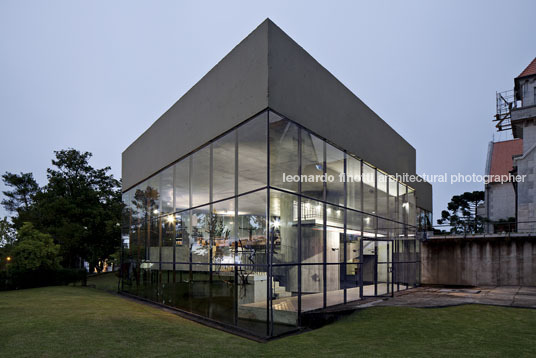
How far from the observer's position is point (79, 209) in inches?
1473

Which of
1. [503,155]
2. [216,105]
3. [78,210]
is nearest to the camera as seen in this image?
[216,105]

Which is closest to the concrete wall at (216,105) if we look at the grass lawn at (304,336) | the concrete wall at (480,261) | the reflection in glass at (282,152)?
the reflection in glass at (282,152)

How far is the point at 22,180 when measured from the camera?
47938mm

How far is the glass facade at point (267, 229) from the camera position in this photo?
11.2m

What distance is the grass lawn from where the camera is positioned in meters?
8.45

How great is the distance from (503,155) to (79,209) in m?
45.4


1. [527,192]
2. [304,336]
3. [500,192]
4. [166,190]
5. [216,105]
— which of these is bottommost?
[304,336]

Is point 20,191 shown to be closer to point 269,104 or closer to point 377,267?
point 377,267

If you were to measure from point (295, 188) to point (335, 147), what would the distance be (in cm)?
351

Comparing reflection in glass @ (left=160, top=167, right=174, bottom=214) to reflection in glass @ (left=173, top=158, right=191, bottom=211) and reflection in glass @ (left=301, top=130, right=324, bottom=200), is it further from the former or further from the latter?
reflection in glass @ (left=301, top=130, right=324, bottom=200)

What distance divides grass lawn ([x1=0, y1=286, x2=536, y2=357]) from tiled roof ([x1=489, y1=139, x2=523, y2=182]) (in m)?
35.1

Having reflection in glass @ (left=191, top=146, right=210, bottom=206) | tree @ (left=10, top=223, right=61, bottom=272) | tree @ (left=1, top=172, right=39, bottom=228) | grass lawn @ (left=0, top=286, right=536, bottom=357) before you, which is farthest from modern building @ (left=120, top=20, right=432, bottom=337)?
tree @ (left=1, top=172, right=39, bottom=228)

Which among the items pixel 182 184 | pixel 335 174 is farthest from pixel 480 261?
pixel 182 184

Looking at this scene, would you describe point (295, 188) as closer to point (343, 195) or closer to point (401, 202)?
point (343, 195)
